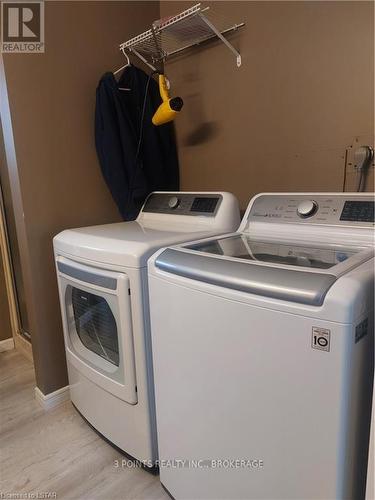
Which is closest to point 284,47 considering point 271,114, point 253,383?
point 271,114

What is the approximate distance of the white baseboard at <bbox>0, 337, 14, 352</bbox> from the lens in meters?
2.45

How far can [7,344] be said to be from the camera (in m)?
2.47

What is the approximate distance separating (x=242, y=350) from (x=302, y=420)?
0.68 ft

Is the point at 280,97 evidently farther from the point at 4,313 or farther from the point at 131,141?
the point at 4,313

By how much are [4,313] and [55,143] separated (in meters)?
1.39

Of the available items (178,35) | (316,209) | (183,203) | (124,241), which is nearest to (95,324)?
(124,241)

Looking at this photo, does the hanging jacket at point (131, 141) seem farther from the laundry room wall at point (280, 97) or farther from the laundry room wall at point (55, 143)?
the laundry room wall at point (280, 97)

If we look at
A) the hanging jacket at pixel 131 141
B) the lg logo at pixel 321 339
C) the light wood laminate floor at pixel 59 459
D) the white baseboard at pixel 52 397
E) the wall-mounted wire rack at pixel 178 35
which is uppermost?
the wall-mounted wire rack at pixel 178 35

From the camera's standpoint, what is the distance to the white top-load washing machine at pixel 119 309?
121 centimetres

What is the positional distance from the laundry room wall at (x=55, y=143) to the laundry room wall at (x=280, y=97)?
523 millimetres

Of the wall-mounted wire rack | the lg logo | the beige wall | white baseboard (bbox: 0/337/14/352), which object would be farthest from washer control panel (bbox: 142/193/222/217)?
white baseboard (bbox: 0/337/14/352)

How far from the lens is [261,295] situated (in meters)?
0.82

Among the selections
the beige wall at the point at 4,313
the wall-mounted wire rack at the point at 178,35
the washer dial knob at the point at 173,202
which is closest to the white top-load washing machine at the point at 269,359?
the washer dial knob at the point at 173,202

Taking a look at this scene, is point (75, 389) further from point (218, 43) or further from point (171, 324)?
point (218, 43)
